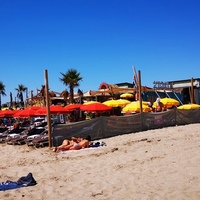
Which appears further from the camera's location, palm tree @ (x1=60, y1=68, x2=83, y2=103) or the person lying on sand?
palm tree @ (x1=60, y1=68, x2=83, y2=103)

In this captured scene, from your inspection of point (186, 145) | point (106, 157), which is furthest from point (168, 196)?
point (186, 145)

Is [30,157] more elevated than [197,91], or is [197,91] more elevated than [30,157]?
[197,91]

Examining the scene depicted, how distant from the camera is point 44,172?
9.66 metres

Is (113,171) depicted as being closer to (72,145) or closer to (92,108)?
(72,145)

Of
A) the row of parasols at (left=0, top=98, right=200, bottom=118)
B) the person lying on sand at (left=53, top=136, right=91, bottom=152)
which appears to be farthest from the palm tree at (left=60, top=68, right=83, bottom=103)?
the person lying on sand at (left=53, top=136, right=91, bottom=152)

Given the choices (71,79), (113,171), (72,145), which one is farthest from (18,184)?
(71,79)

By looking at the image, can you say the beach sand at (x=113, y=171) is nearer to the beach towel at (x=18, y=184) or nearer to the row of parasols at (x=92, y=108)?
the beach towel at (x=18, y=184)

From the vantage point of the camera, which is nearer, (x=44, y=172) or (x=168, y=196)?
(x=168, y=196)

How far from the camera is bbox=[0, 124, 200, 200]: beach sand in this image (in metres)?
6.93

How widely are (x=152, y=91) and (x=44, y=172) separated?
906 inches

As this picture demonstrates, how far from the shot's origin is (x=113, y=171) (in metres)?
9.12

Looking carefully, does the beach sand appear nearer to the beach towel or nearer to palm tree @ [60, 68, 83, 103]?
the beach towel

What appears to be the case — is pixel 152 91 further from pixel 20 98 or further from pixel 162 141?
pixel 20 98

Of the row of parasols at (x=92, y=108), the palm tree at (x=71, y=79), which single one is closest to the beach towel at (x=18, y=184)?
the row of parasols at (x=92, y=108)
